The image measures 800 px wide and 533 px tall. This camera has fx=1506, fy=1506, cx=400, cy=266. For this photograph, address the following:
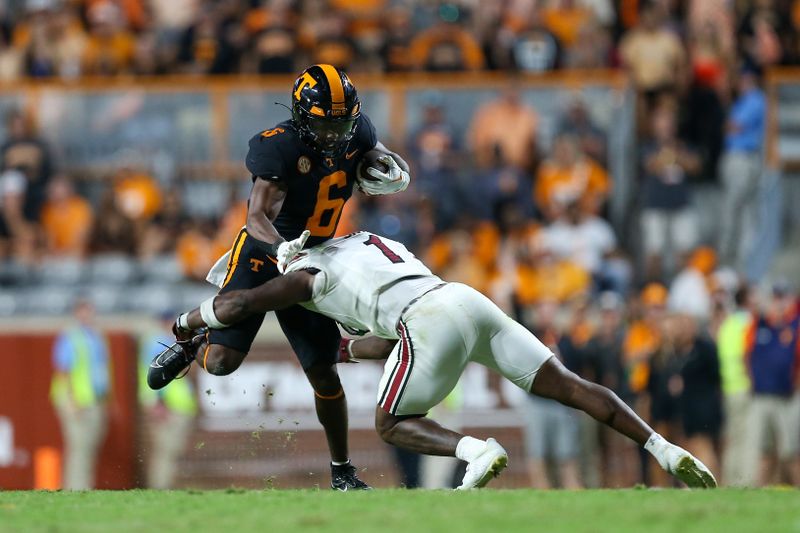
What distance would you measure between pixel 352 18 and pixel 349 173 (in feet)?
29.7

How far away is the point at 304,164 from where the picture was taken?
8625 millimetres

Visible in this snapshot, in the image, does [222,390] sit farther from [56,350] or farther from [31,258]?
[31,258]

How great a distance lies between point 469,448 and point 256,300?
1.49m

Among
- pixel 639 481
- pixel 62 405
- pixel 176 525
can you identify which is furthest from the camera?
pixel 62 405

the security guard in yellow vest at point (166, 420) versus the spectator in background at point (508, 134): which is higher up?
the spectator in background at point (508, 134)

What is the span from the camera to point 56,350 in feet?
49.1

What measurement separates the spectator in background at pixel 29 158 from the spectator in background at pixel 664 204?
21.1 feet

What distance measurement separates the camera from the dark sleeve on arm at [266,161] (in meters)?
8.46

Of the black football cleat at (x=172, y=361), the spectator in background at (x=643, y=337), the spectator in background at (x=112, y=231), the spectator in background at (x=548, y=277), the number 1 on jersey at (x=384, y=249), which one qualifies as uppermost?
the number 1 on jersey at (x=384, y=249)

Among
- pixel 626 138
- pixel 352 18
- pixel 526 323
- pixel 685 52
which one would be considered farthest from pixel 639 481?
pixel 352 18

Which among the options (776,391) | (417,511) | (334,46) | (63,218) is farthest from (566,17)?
(417,511)

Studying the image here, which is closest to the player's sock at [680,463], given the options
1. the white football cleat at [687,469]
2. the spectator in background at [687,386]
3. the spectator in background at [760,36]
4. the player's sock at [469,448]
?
the white football cleat at [687,469]

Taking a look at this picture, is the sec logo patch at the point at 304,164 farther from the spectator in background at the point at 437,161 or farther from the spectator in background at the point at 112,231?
the spectator in background at the point at 112,231

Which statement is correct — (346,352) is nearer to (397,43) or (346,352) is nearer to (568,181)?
(568,181)
